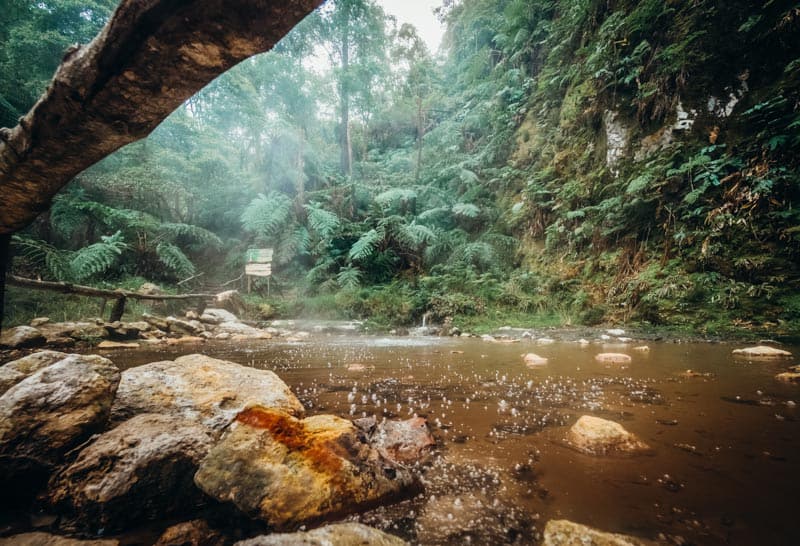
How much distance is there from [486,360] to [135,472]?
334 centimetres

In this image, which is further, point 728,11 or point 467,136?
point 467,136

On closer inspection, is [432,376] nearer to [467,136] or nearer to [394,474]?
[394,474]

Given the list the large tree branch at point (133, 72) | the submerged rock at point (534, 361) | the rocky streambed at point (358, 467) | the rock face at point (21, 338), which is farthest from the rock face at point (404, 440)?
the rock face at point (21, 338)

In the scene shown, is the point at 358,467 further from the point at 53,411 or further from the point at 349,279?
the point at 349,279

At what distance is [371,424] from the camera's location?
176 cm

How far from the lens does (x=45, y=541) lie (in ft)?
3.06

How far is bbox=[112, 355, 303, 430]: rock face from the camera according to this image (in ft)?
5.32

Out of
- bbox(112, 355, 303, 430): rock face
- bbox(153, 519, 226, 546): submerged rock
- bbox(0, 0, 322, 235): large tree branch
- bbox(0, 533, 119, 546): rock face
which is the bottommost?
bbox(153, 519, 226, 546): submerged rock

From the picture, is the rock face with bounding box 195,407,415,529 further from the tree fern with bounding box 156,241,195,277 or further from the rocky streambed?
the tree fern with bounding box 156,241,195,277

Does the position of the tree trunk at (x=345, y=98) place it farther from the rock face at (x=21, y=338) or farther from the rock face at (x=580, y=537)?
the rock face at (x=580, y=537)

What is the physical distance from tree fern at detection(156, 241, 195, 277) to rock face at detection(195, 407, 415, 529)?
1189 centimetres

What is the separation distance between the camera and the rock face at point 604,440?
56.5 inches

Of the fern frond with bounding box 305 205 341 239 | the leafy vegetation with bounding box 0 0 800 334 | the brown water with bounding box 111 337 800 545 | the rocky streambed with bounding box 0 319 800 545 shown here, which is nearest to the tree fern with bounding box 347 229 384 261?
the leafy vegetation with bounding box 0 0 800 334

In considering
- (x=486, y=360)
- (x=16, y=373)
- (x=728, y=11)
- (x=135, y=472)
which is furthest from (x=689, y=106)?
(x=16, y=373)
